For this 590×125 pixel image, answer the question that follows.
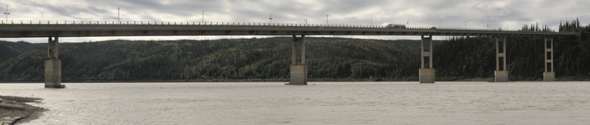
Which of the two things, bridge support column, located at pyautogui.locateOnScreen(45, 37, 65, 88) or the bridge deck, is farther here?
bridge support column, located at pyautogui.locateOnScreen(45, 37, 65, 88)

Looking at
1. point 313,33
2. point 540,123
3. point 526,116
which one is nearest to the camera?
point 540,123

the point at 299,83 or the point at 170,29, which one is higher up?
the point at 170,29

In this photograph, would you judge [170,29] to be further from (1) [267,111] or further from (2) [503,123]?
(2) [503,123]

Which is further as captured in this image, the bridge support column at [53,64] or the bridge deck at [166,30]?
the bridge support column at [53,64]

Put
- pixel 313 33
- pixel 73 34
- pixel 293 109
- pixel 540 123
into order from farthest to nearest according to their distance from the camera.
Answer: pixel 313 33
pixel 73 34
pixel 293 109
pixel 540 123

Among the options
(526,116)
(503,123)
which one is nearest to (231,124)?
(503,123)

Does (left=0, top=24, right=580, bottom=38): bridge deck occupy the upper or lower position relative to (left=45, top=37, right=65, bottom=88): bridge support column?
upper

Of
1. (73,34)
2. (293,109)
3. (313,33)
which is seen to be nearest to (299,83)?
(313,33)

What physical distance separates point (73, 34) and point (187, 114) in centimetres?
9750

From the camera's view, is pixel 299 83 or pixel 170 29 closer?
pixel 170 29

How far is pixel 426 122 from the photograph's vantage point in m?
51.2

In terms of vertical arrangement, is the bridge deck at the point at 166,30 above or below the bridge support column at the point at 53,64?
above

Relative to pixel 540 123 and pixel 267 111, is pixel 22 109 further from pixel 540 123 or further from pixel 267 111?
pixel 540 123

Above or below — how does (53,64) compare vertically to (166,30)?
below
